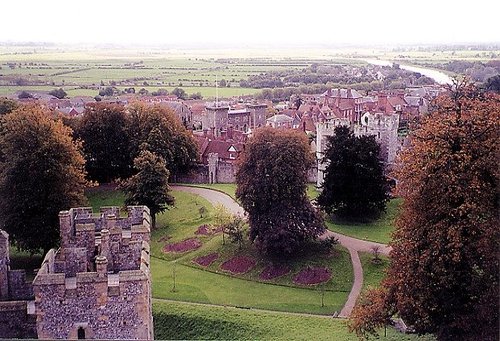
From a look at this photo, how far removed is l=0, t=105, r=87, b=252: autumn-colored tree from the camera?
12.4 meters

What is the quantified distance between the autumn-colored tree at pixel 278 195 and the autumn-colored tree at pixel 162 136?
6.26m

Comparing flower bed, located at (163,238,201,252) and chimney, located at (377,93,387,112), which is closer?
flower bed, located at (163,238,201,252)

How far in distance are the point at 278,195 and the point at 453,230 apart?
267 inches

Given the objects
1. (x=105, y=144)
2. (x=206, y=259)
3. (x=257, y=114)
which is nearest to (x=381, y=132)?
(x=206, y=259)

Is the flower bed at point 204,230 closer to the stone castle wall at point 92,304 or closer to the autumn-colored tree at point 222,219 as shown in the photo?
the autumn-colored tree at point 222,219

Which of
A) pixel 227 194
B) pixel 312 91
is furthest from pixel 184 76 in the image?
pixel 227 194

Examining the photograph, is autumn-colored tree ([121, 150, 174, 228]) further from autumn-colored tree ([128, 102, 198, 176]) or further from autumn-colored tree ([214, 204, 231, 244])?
autumn-colored tree ([128, 102, 198, 176])

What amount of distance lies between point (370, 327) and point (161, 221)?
365 inches

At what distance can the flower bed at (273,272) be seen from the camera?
12703 millimetres

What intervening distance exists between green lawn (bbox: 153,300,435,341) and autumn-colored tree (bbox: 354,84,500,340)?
96.1 inches

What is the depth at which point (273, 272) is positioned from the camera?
42.1ft

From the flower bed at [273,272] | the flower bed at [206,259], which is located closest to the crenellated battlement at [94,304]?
the flower bed at [273,272]

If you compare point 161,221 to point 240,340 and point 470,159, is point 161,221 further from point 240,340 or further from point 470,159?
point 470,159

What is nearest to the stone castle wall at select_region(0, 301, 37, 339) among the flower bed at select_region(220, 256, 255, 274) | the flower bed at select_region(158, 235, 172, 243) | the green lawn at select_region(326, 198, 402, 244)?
the flower bed at select_region(220, 256, 255, 274)
